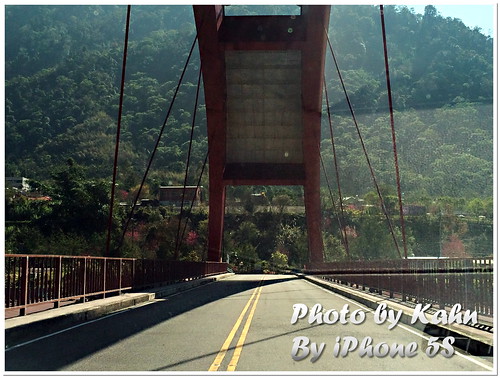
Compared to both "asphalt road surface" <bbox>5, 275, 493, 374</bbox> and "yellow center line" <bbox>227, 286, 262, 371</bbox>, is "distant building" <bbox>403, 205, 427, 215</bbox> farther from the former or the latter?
"yellow center line" <bbox>227, 286, 262, 371</bbox>

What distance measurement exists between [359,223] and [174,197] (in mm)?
35366

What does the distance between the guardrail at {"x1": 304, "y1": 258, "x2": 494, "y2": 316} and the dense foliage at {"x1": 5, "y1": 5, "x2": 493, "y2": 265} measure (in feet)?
165

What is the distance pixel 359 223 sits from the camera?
349ft

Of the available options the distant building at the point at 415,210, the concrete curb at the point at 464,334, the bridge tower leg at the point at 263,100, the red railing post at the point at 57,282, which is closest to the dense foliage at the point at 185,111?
the distant building at the point at 415,210

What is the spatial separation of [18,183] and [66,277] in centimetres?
7883

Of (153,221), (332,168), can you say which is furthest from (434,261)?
(332,168)

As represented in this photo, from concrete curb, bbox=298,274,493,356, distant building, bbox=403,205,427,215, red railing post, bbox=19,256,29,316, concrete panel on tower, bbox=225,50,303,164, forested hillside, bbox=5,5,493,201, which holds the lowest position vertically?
concrete curb, bbox=298,274,493,356

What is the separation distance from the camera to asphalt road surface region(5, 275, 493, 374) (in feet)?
25.7

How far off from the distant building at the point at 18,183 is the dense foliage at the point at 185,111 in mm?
1664

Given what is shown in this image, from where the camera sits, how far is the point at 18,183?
89.6 m

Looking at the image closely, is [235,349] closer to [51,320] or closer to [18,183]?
[51,320]

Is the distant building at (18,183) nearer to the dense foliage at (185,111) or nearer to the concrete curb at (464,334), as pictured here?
the dense foliage at (185,111)

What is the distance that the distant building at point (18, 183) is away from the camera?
287ft

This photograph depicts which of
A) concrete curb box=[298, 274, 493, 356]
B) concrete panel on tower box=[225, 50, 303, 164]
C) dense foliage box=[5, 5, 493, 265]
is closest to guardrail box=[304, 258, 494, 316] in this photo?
concrete curb box=[298, 274, 493, 356]
